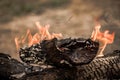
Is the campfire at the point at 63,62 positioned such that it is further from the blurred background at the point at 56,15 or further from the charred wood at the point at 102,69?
the blurred background at the point at 56,15

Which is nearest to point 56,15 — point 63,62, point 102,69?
point 102,69

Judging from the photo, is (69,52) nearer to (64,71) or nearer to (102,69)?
(64,71)

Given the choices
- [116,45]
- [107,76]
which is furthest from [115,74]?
[116,45]

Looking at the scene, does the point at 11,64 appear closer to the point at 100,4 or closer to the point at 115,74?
the point at 115,74

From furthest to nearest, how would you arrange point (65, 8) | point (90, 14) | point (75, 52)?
point (65, 8), point (90, 14), point (75, 52)

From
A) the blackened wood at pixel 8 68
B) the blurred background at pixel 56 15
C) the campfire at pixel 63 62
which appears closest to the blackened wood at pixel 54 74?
the campfire at pixel 63 62

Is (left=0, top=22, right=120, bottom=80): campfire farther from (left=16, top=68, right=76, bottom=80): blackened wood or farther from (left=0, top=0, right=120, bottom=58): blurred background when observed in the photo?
(left=0, top=0, right=120, bottom=58): blurred background

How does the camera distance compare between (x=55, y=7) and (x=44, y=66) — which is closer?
(x=44, y=66)
